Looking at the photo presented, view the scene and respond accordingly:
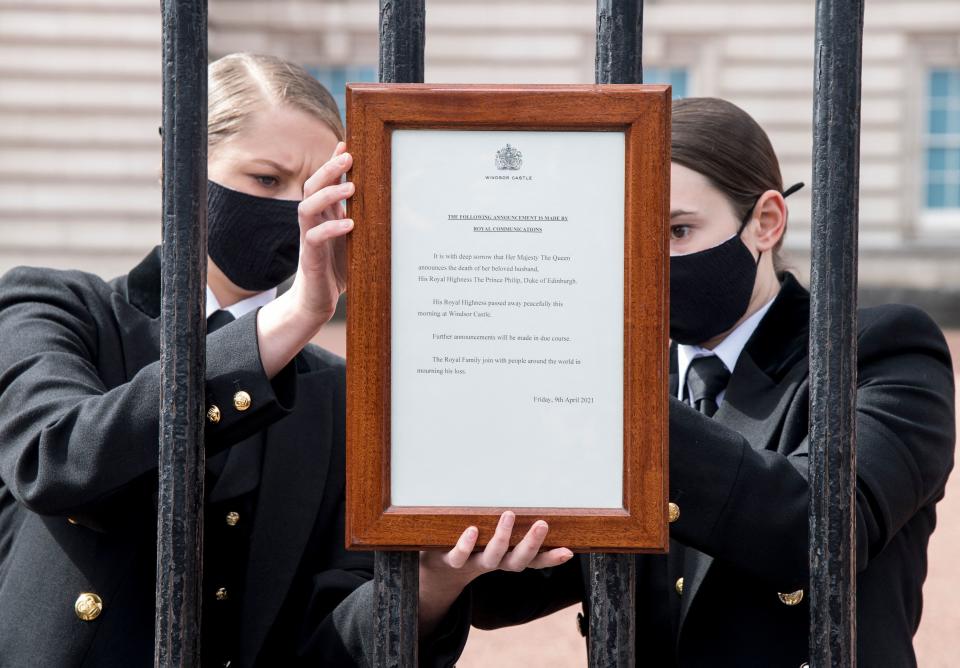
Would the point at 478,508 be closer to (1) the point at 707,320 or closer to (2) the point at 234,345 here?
(2) the point at 234,345

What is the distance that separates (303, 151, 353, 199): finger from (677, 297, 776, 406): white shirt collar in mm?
1091

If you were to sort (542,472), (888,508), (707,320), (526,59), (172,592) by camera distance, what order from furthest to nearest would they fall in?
(526,59), (707,320), (888,508), (172,592), (542,472)

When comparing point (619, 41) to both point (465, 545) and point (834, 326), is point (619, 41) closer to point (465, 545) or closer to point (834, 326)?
point (834, 326)

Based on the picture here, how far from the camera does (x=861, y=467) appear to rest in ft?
5.97

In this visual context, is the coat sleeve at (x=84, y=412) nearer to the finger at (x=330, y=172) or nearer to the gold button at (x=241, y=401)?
the gold button at (x=241, y=401)

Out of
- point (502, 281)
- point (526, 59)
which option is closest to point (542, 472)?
point (502, 281)

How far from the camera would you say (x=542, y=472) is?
4.57ft

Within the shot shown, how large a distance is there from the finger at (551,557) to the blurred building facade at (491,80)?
1740 cm

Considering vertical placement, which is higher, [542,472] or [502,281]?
[502,281]

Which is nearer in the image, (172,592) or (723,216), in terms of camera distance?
(172,592)

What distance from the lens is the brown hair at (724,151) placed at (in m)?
2.49

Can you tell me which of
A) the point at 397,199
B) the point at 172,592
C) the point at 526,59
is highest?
the point at 526,59

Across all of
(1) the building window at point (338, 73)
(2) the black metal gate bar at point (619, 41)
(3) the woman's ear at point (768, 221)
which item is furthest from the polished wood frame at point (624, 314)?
(1) the building window at point (338, 73)

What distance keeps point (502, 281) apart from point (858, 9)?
56 centimetres
